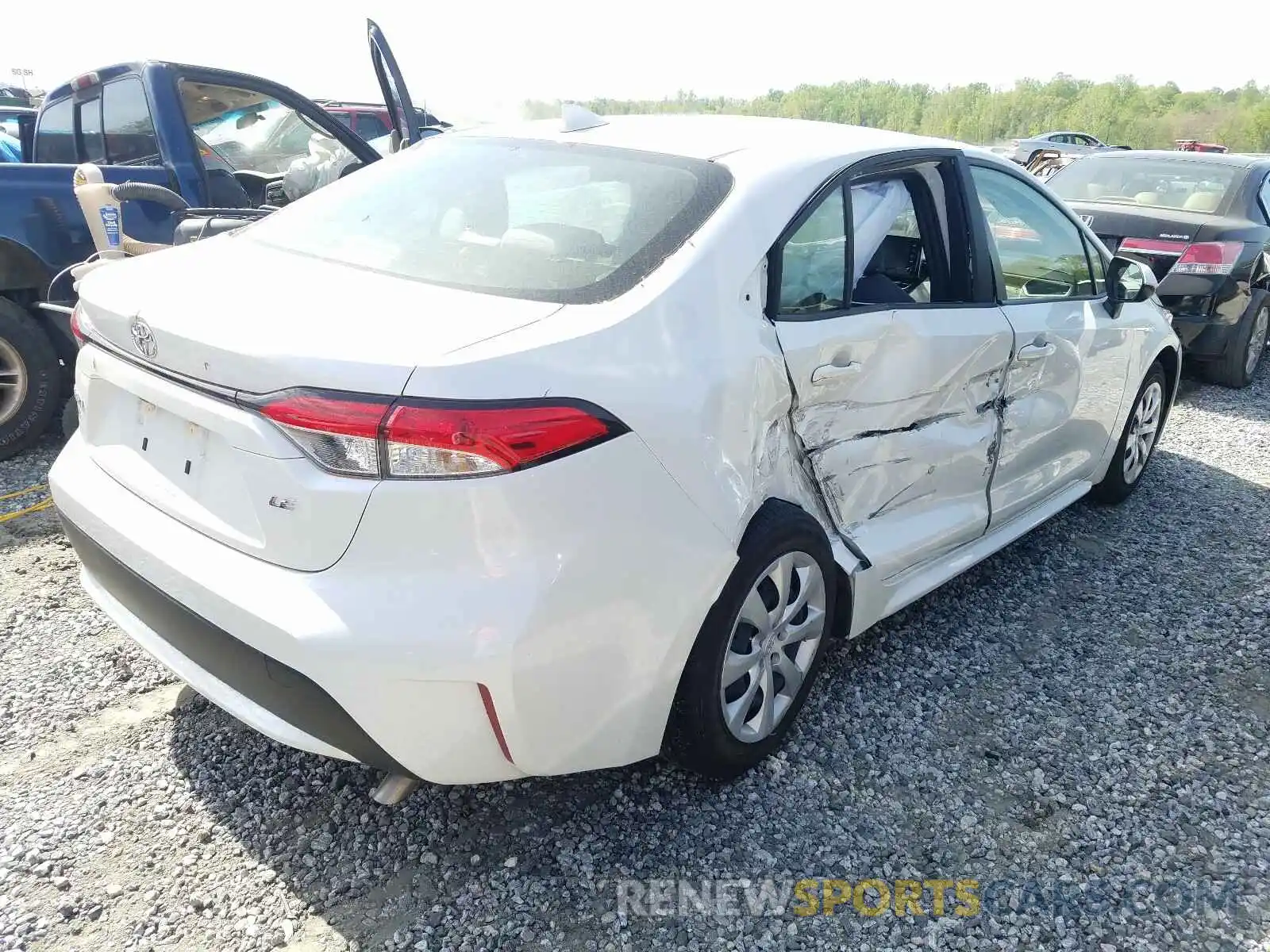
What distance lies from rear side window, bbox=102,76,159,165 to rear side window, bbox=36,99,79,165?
1.32 ft

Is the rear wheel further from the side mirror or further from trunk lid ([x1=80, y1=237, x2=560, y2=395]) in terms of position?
trunk lid ([x1=80, y1=237, x2=560, y2=395])

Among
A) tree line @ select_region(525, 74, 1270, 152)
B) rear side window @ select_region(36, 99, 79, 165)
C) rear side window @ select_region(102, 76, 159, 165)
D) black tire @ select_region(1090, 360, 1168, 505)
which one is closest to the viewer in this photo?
black tire @ select_region(1090, 360, 1168, 505)

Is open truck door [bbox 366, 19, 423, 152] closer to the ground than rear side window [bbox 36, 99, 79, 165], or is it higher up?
higher up

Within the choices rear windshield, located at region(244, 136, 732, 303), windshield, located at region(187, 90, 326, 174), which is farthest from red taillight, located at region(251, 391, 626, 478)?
windshield, located at region(187, 90, 326, 174)

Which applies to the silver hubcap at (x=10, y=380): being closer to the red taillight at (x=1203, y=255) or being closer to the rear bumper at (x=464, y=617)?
the rear bumper at (x=464, y=617)

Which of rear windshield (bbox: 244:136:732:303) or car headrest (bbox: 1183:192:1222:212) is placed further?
car headrest (bbox: 1183:192:1222:212)

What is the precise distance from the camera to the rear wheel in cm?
678

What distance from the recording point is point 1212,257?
6500 millimetres

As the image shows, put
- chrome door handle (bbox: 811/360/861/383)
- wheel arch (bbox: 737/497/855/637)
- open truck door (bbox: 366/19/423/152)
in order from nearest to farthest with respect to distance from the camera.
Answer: wheel arch (bbox: 737/497/855/637)
chrome door handle (bbox: 811/360/861/383)
open truck door (bbox: 366/19/423/152)

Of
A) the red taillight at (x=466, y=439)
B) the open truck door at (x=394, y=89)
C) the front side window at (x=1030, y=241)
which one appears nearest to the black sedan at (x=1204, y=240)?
the front side window at (x=1030, y=241)

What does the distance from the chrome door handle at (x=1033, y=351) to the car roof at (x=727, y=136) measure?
28.6 inches

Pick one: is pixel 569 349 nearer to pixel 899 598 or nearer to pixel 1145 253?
pixel 899 598

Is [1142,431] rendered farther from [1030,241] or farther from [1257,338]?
[1257,338]

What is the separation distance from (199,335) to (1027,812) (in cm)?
233
